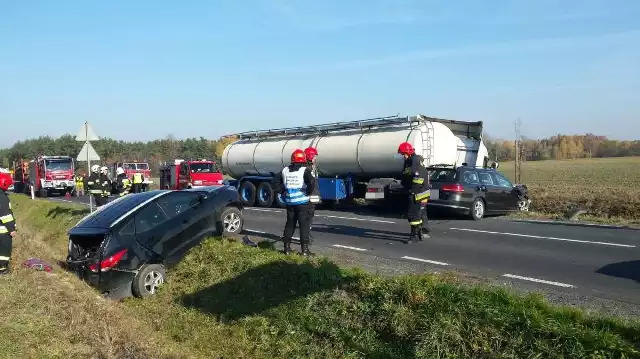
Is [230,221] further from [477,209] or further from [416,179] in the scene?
[477,209]

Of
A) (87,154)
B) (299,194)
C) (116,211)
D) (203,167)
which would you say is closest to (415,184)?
(299,194)

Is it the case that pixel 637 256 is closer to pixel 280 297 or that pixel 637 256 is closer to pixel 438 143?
pixel 280 297

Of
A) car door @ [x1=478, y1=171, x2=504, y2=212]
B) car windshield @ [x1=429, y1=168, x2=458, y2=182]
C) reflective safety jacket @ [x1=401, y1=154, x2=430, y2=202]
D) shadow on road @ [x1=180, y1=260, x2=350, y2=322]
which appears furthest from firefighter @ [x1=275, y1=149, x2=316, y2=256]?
car door @ [x1=478, y1=171, x2=504, y2=212]

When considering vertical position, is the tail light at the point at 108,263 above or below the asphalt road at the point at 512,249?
above

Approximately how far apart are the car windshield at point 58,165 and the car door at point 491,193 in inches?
1228

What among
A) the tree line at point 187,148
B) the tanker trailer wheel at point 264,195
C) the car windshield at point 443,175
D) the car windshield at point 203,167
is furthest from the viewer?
the tree line at point 187,148

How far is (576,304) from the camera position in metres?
5.98

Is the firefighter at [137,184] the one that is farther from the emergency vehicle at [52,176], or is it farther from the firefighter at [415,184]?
the firefighter at [415,184]

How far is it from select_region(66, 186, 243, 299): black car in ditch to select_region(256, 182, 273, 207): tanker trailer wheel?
11.0 m

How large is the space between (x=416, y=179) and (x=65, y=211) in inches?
606

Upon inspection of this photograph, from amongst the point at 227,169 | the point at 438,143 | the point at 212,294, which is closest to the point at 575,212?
the point at 438,143

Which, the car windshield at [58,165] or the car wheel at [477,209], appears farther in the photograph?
the car windshield at [58,165]

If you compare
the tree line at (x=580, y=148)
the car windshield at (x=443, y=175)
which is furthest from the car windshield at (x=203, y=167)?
the tree line at (x=580, y=148)

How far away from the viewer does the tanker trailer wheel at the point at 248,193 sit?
869 inches
